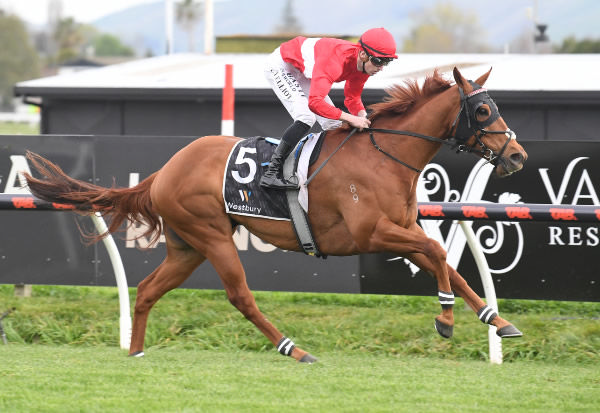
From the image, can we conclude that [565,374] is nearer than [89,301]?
Yes

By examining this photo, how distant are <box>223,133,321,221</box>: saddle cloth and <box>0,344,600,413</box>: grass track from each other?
0.87 metres

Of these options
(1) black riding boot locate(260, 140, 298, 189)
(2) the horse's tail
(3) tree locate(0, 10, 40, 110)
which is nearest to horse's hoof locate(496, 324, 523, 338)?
(1) black riding boot locate(260, 140, 298, 189)

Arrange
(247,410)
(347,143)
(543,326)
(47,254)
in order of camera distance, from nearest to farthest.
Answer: (247,410) < (347,143) < (543,326) < (47,254)

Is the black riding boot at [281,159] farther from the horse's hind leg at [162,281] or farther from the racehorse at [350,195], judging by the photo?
the horse's hind leg at [162,281]

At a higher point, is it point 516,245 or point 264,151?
point 264,151

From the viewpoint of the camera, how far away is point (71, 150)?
6828mm

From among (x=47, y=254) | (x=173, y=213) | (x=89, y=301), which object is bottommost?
(x=89, y=301)

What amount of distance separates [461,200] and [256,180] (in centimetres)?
183

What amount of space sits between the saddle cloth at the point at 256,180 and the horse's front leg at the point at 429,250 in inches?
20.7

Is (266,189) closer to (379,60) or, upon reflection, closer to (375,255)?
(379,60)

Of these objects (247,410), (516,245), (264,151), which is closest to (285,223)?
(264,151)

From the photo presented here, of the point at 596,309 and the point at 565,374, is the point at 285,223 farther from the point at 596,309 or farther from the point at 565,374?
the point at 596,309

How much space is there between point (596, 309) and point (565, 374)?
Result: 6.84 ft

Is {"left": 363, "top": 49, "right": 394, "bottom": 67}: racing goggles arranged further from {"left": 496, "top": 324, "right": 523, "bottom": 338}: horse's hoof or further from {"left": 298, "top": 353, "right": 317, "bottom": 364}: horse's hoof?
{"left": 298, "top": 353, "right": 317, "bottom": 364}: horse's hoof
